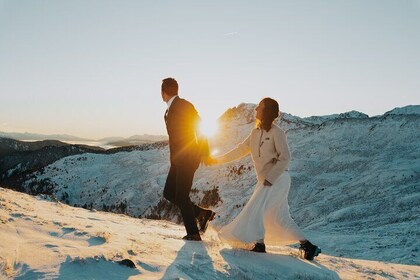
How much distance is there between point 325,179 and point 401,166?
3948 millimetres

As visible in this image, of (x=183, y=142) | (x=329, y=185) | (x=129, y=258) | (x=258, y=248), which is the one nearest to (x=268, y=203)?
(x=258, y=248)

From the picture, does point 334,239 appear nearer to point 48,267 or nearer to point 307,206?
point 307,206

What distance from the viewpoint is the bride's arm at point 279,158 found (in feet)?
20.1

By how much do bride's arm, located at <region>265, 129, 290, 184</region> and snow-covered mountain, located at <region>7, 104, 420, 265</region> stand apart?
18.4 feet

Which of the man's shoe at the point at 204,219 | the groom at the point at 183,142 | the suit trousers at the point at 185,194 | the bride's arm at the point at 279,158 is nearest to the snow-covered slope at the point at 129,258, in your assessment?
the suit trousers at the point at 185,194

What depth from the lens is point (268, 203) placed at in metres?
6.19

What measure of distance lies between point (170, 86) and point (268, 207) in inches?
104

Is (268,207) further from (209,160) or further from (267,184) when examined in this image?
(209,160)

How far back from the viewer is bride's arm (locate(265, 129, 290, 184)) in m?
6.12

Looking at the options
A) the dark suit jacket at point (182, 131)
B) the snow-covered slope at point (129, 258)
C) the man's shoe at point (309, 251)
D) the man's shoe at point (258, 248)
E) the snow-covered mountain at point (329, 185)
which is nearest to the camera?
the snow-covered slope at point (129, 258)

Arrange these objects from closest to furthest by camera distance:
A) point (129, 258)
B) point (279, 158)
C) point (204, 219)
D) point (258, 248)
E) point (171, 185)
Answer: point (129, 258) → point (258, 248) → point (279, 158) → point (171, 185) → point (204, 219)

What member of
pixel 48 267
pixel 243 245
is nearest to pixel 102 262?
pixel 48 267

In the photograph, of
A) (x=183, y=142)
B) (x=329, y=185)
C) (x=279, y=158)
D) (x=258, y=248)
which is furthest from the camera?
(x=329, y=185)

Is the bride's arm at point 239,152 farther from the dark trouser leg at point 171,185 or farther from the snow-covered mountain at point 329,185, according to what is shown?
the snow-covered mountain at point 329,185
